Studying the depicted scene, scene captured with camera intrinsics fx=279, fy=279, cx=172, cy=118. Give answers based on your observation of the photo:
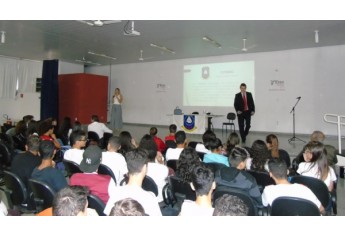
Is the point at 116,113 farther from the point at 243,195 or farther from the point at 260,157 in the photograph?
the point at 243,195

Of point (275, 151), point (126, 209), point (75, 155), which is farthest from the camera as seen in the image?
point (275, 151)

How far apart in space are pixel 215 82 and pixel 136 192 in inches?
351

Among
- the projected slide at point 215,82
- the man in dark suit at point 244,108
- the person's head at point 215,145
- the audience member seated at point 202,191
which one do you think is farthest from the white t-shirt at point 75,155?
the projected slide at point 215,82

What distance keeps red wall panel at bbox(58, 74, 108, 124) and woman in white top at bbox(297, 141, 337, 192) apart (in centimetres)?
1001

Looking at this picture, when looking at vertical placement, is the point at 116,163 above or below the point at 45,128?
below

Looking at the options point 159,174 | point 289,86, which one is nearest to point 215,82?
point 289,86

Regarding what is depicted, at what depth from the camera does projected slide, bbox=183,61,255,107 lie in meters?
9.73

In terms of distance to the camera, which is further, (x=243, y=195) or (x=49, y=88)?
(x=49, y=88)

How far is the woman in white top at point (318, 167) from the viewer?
254cm

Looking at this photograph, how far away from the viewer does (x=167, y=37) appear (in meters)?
7.80

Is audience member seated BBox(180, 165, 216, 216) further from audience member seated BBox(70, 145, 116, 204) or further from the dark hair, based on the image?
audience member seated BBox(70, 145, 116, 204)

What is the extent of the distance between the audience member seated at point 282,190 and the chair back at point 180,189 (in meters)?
0.56

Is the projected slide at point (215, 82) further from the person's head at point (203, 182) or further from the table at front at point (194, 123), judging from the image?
the person's head at point (203, 182)

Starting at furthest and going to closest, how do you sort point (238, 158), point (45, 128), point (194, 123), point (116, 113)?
point (116, 113) → point (194, 123) → point (45, 128) → point (238, 158)
